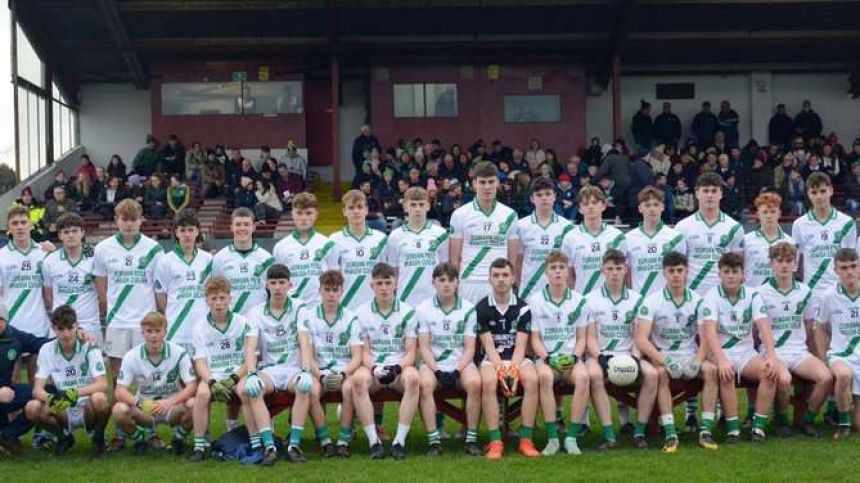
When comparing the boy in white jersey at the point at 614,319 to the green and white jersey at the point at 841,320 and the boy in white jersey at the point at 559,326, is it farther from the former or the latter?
the green and white jersey at the point at 841,320

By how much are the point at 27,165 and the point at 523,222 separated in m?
17.4

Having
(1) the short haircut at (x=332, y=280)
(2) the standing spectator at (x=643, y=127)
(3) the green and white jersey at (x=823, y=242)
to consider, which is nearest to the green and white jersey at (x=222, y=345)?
(1) the short haircut at (x=332, y=280)

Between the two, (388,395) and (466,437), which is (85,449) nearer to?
(388,395)

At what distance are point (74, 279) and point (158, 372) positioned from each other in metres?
1.57

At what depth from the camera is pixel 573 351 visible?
8984 mm

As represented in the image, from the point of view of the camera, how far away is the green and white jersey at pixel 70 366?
8.85 metres

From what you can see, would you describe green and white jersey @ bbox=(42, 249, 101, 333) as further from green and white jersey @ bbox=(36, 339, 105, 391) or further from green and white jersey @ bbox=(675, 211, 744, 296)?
green and white jersey @ bbox=(675, 211, 744, 296)

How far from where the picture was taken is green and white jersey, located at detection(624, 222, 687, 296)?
980 centimetres

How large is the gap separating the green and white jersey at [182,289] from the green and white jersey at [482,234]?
222 centimetres

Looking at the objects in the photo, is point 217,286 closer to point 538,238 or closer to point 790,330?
point 538,238

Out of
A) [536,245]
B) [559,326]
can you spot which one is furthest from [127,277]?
[559,326]

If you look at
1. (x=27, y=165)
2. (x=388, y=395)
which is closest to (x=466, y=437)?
(x=388, y=395)

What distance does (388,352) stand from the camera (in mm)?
9000

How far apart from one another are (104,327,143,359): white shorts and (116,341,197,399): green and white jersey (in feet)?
3.32
